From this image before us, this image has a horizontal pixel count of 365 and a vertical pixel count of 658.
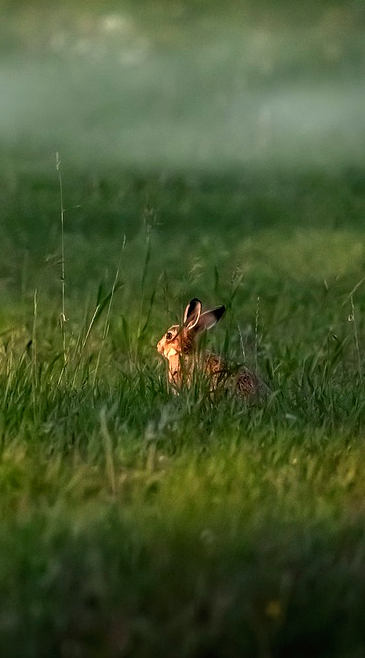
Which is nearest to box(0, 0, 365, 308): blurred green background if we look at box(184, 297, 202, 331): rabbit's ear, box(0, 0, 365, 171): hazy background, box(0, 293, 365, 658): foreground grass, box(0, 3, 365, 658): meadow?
box(0, 0, 365, 171): hazy background

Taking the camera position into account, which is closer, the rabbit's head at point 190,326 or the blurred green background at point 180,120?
the rabbit's head at point 190,326

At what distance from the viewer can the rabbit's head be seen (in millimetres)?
7301

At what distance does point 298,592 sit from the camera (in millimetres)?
4105

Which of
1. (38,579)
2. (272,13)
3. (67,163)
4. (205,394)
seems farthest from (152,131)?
(38,579)

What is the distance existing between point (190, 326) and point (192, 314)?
13 centimetres

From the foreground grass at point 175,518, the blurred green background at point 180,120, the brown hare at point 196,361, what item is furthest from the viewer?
the blurred green background at point 180,120

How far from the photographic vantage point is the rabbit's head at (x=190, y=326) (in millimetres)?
7301

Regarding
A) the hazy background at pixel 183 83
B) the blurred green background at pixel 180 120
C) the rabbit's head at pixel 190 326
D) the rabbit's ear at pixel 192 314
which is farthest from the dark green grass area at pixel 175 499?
the hazy background at pixel 183 83

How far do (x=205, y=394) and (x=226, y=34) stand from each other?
1440cm

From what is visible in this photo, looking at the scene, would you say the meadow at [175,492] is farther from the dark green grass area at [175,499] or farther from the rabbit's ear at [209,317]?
the rabbit's ear at [209,317]

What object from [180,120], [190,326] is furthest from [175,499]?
[180,120]

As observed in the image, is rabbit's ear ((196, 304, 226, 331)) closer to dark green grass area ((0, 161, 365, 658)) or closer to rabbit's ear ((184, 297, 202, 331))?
rabbit's ear ((184, 297, 202, 331))

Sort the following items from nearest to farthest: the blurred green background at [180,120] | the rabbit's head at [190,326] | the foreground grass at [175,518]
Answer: the foreground grass at [175,518] → the rabbit's head at [190,326] → the blurred green background at [180,120]

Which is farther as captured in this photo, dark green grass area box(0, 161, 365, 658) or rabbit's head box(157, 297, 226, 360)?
rabbit's head box(157, 297, 226, 360)
